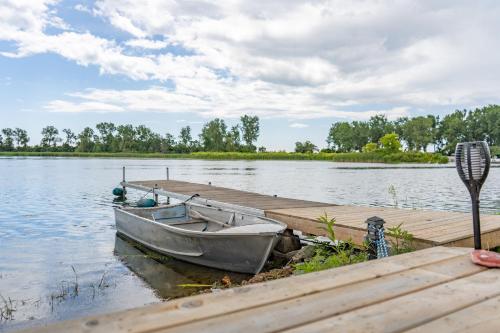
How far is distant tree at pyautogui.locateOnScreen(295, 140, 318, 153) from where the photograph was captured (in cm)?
11894

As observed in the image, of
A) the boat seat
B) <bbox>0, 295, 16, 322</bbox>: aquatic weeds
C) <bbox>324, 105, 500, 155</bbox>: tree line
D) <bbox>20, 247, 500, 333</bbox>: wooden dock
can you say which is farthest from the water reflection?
<bbox>324, 105, 500, 155</bbox>: tree line

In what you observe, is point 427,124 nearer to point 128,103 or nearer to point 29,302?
point 128,103

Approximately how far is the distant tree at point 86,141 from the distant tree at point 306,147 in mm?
67336

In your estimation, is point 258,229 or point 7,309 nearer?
point 7,309

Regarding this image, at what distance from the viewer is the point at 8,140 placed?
13112 centimetres

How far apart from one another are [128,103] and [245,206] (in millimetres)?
60405

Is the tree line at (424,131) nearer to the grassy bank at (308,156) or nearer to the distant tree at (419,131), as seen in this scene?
the distant tree at (419,131)

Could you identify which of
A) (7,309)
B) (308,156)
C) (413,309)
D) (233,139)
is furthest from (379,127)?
(413,309)

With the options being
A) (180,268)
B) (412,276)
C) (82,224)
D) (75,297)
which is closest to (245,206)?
(180,268)

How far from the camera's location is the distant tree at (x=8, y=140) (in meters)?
130

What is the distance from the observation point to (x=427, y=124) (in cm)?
9706

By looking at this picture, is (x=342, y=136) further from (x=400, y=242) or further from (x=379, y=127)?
(x=400, y=242)

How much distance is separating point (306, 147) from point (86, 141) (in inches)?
2832

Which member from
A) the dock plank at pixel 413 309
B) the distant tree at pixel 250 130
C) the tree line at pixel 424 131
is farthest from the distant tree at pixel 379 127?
the dock plank at pixel 413 309
